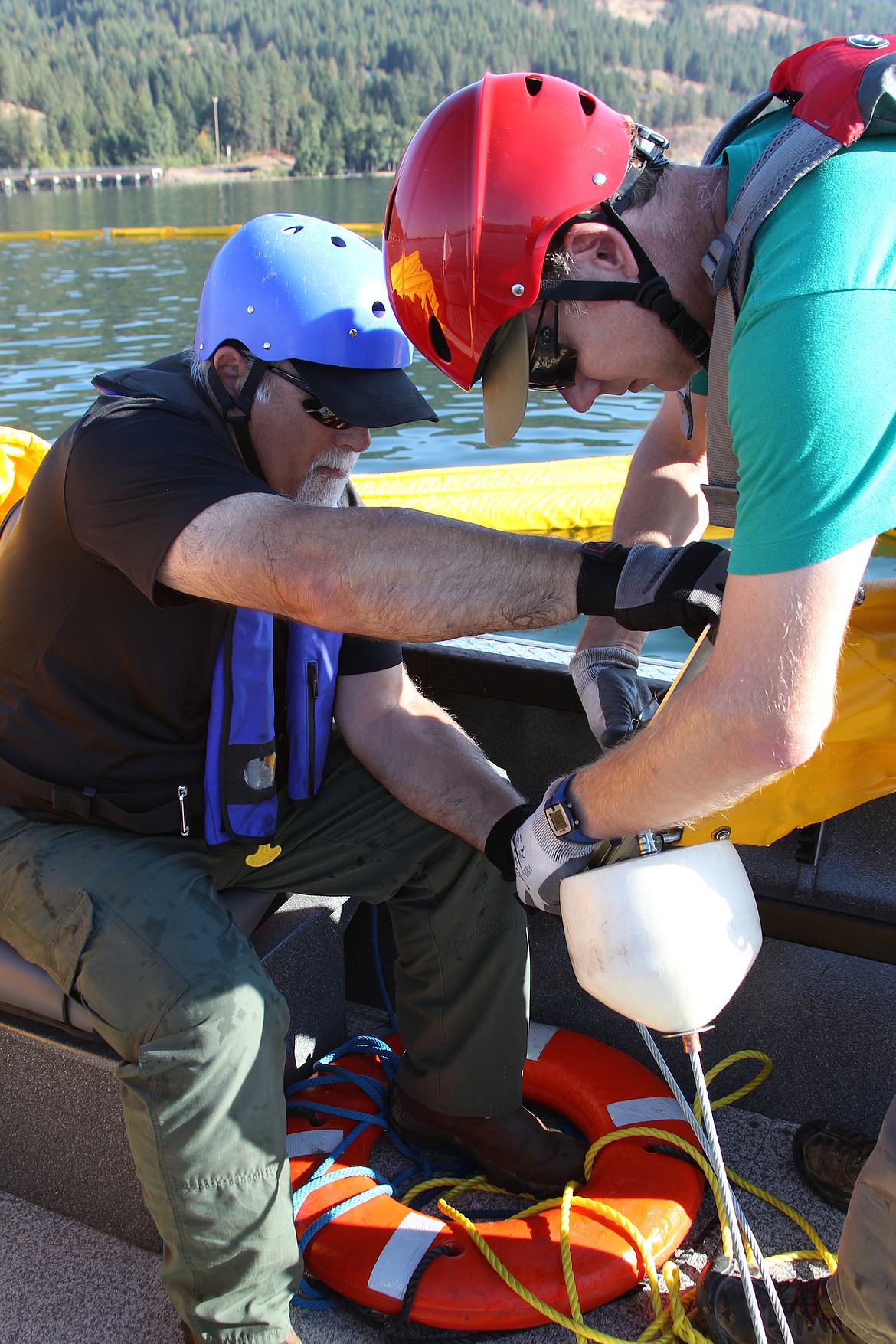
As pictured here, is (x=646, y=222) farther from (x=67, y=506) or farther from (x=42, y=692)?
(x=42, y=692)

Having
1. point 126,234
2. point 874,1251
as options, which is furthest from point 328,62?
point 874,1251

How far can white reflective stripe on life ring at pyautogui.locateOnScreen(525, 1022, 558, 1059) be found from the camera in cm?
258

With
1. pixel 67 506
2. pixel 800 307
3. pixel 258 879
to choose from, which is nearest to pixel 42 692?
pixel 67 506

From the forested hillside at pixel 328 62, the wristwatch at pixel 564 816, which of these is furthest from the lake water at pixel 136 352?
the forested hillside at pixel 328 62

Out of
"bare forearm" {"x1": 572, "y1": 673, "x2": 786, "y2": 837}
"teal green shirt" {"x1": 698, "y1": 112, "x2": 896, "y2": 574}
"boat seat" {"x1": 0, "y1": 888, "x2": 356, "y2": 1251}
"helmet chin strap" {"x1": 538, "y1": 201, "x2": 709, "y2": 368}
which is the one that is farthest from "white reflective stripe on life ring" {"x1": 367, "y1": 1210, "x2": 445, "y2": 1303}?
"helmet chin strap" {"x1": 538, "y1": 201, "x2": 709, "y2": 368}

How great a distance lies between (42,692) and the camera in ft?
7.12

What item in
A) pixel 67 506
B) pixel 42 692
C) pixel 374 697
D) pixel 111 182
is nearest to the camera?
pixel 67 506

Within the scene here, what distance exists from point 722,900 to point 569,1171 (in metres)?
0.93

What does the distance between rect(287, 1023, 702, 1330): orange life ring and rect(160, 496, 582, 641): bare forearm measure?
1.16m

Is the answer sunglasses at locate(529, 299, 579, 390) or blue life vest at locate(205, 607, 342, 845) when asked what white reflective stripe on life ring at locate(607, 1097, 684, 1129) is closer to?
blue life vest at locate(205, 607, 342, 845)

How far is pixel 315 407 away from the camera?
7.70ft

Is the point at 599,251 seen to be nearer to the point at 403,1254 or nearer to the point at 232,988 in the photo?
the point at 232,988

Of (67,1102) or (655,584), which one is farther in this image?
(67,1102)

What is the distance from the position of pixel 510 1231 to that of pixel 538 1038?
1.86 ft
